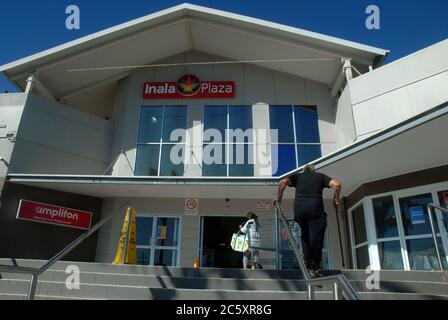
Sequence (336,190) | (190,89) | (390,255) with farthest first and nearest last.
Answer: (190,89) → (390,255) → (336,190)

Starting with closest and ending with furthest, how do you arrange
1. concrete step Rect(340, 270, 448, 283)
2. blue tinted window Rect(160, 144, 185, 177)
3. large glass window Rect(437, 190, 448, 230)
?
concrete step Rect(340, 270, 448, 283) < large glass window Rect(437, 190, 448, 230) < blue tinted window Rect(160, 144, 185, 177)

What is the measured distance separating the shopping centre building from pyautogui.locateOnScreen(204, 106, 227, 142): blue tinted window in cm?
5

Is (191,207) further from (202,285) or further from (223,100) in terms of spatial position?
(202,285)

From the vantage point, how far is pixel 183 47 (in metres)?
14.3

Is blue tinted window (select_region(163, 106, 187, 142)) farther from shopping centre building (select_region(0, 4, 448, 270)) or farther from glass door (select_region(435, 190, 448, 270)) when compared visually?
glass door (select_region(435, 190, 448, 270))

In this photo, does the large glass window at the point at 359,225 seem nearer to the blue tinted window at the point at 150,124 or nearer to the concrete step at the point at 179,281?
the concrete step at the point at 179,281

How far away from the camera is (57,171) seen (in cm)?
1162

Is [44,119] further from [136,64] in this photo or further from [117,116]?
[136,64]

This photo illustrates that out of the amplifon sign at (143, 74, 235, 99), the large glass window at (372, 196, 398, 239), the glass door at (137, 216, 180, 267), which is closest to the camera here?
the large glass window at (372, 196, 398, 239)

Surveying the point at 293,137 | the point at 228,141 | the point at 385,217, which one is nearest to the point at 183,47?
the point at 228,141

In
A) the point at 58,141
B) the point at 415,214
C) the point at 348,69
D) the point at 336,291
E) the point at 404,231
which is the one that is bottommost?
the point at 336,291

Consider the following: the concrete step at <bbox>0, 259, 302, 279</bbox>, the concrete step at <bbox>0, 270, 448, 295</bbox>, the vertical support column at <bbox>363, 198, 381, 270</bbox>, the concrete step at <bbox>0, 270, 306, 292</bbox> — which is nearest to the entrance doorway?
the vertical support column at <bbox>363, 198, 381, 270</bbox>

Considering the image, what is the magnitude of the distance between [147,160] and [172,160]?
872mm

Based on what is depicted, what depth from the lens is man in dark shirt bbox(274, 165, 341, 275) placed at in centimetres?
479
